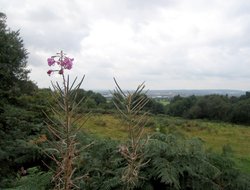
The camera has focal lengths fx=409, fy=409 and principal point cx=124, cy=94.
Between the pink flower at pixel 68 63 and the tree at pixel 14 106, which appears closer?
the pink flower at pixel 68 63

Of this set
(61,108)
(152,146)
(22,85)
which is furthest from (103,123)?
(61,108)

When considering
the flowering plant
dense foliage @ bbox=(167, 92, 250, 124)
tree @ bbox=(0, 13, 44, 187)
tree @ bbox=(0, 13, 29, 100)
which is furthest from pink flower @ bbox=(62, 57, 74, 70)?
dense foliage @ bbox=(167, 92, 250, 124)

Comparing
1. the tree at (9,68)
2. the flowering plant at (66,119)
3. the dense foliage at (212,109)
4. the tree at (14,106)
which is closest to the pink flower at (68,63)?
the flowering plant at (66,119)

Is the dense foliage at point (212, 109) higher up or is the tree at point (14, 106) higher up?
the tree at point (14, 106)

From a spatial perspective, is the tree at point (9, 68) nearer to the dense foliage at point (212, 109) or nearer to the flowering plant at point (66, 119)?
the flowering plant at point (66, 119)

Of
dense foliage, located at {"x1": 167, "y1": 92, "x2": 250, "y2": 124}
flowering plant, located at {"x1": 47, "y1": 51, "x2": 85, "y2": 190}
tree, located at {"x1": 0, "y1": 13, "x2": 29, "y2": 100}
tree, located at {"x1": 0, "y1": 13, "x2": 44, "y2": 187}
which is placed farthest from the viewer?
dense foliage, located at {"x1": 167, "y1": 92, "x2": 250, "y2": 124}

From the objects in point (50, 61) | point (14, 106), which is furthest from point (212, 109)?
point (50, 61)

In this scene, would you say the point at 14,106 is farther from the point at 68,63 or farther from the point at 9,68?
the point at 68,63

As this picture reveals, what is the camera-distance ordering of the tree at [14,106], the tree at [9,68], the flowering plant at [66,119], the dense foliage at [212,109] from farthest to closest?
the dense foliage at [212,109], the tree at [9,68], the tree at [14,106], the flowering plant at [66,119]

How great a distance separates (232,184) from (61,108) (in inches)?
142

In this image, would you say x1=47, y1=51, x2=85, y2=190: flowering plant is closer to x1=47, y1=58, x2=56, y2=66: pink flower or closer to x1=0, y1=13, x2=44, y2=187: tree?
x1=47, y1=58, x2=56, y2=66: pink flower

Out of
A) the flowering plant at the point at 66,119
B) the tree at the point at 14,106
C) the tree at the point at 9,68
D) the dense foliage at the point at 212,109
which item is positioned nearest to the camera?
the flowering plant at the point at 66,119

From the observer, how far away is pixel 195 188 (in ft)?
16.8

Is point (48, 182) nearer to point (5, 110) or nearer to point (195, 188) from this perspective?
point (195, 188)
